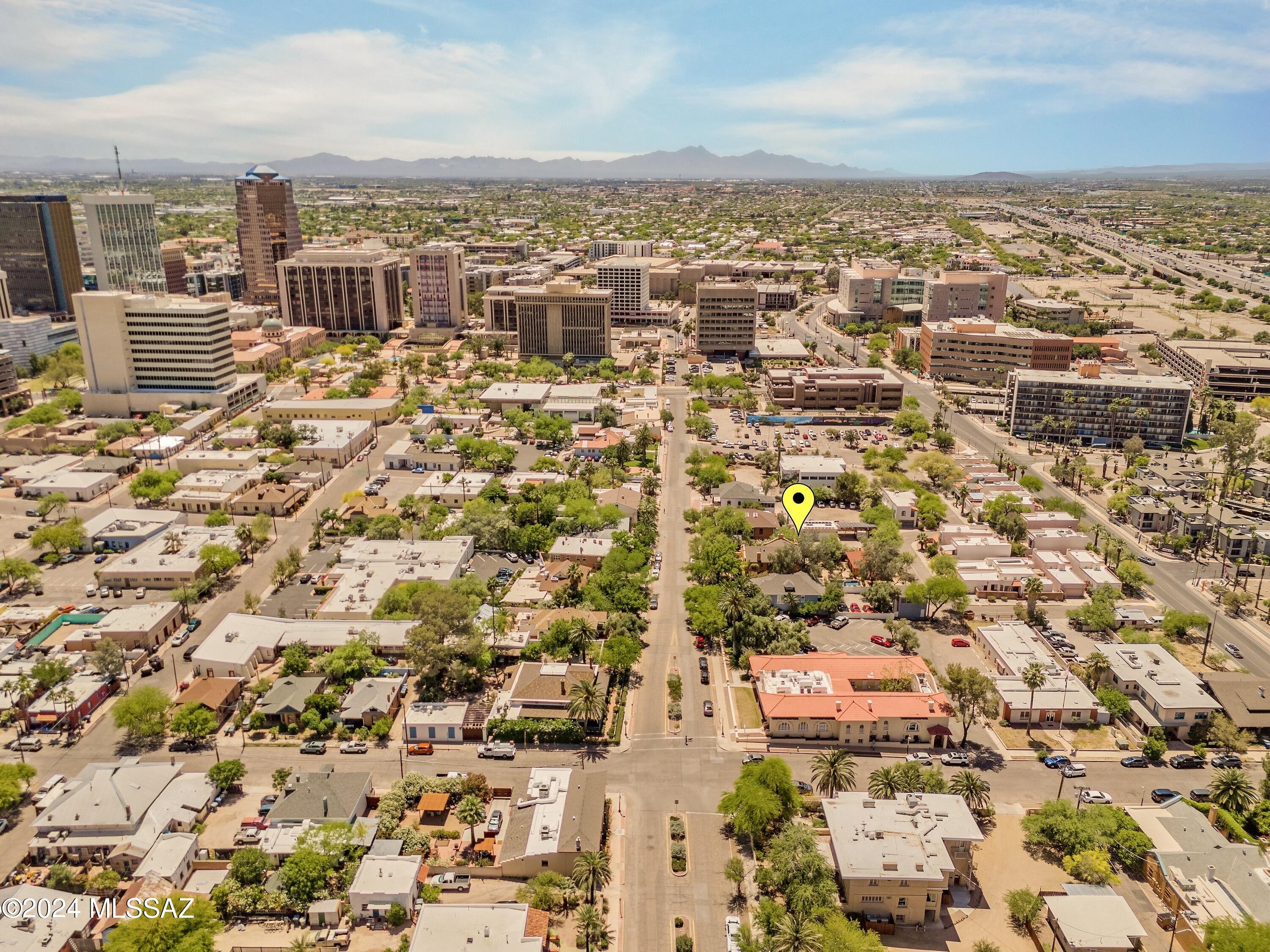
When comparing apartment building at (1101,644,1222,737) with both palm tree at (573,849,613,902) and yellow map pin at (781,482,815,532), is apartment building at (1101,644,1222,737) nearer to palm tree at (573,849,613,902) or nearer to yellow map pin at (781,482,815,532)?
yellow map pin at (781,482,815,532)

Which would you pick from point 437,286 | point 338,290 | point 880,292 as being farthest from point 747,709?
point 880,292

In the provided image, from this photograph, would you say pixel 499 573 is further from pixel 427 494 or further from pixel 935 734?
pixel 935 734

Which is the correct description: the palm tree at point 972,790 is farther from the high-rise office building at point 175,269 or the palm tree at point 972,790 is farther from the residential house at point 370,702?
the high-rise office building at point 175,269

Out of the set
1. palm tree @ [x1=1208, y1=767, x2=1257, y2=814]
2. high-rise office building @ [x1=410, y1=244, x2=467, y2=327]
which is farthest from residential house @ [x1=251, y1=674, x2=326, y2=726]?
high-rise office building @ [x1=410, y1=244, x2=467, y2=327]

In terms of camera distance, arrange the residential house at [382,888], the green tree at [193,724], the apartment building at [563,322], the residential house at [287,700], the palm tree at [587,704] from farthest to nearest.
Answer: the apartment building at [563,322] < the residential house at [287,700] < the palm tree at [587,704] < the green tree at [193,724] < the residential house at [382,888]

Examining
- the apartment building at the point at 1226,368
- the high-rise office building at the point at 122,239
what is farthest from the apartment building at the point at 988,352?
the high-rise office building at the point at 122,239
